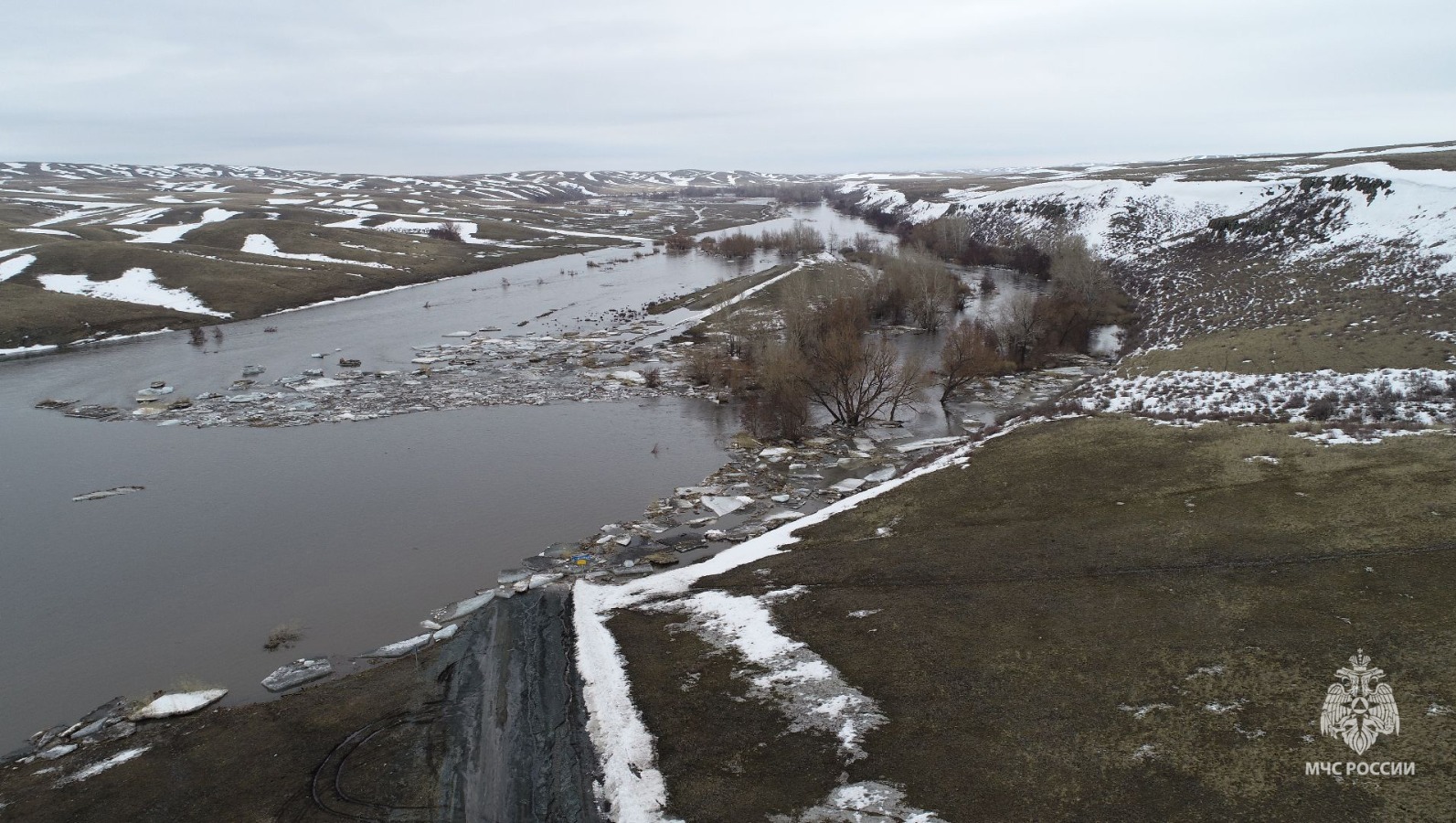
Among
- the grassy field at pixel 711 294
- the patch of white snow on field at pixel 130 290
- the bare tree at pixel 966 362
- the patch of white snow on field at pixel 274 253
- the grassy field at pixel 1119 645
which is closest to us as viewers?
the grassy field at pixel 1119 645

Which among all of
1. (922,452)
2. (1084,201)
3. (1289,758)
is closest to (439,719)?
(1289,758)

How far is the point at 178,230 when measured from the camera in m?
84.7

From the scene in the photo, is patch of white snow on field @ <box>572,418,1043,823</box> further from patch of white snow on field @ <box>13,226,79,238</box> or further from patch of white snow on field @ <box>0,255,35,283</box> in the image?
patch of white snow on field @ <box>13,226,79,238</box>

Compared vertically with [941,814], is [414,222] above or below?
above

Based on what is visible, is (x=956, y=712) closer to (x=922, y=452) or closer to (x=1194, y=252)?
(x=922, y=452)

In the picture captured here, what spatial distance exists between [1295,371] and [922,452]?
1558 cm

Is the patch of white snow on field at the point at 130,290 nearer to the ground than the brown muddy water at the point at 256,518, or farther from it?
farther from it

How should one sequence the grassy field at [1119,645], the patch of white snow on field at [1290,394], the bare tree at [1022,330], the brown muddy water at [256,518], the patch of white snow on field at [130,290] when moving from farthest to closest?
the patch of white snow on field at [130,290] → the bare tree at [1022,330] → the patch of white snow on field at [1290,394] → the brown muddy water at [256,518] → the grassy field at [1119,645]

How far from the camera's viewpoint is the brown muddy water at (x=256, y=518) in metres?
16.9

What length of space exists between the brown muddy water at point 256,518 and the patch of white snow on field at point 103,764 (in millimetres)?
2168

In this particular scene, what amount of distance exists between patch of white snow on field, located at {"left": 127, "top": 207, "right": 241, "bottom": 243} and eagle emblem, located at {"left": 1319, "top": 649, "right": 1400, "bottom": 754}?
321 feet

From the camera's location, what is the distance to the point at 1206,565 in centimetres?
1445

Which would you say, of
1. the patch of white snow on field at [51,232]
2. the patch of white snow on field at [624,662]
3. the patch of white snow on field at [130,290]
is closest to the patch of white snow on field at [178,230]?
the patch of white snow on field at [51,232]

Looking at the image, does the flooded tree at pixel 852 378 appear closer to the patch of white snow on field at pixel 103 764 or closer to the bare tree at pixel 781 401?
the bare tree at pixel 781 401
